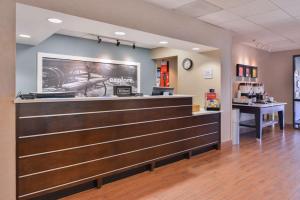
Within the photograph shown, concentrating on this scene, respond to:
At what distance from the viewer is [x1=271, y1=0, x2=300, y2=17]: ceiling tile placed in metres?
3.39

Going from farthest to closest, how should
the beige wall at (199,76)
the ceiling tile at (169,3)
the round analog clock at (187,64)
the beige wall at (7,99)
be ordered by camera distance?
the round analog clock at (187,64) < the beige wall at (199,76) < the ceiling tile at (169,3) < the beige wall at (7,99)

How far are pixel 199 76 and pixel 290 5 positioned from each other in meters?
2.16

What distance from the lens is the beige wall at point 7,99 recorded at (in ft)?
7.26

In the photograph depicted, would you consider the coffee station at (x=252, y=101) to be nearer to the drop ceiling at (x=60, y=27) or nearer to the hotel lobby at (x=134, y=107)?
the hotel lobby at (x=134, y=107)

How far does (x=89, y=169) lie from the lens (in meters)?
2.82

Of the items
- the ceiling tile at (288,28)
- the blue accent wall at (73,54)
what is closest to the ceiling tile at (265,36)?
the ceiling tile at (288,28)

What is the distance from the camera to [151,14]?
3391mm

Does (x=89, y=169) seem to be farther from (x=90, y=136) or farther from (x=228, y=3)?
(x=228, y=3)

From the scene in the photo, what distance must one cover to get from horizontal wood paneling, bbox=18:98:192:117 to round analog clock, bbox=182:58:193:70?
1.76 m

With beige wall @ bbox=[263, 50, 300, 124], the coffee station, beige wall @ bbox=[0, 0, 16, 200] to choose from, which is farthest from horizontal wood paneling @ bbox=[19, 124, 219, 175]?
beige wall @ bbox=[263, 50, 300, 124]

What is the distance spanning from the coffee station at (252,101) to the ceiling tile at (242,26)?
1.55 m

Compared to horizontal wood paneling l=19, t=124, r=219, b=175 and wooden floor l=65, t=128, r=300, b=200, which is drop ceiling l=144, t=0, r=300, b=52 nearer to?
horizontal wood paneling l=19, t=124, r=219, b=175

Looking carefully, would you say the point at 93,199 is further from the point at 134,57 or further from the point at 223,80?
the point at 134,57

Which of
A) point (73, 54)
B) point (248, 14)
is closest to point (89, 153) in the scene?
point (73, 54)
